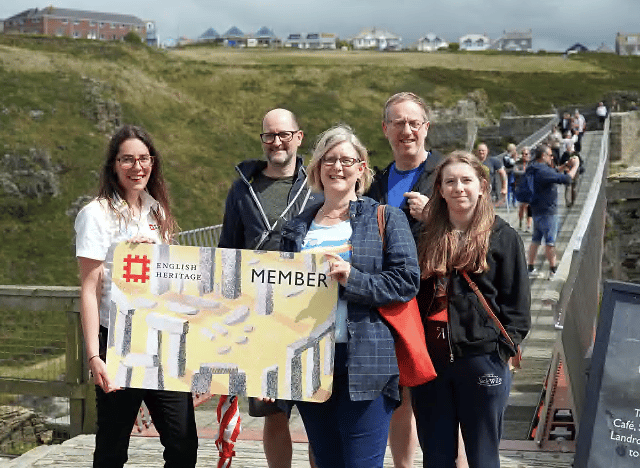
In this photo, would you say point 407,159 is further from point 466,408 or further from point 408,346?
point 466,408

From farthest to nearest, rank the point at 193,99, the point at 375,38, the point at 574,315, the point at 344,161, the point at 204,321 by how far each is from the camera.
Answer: the point at 375,38, the point at 193,99, the point at 574,315, the point at 204,321, the point at 344,161

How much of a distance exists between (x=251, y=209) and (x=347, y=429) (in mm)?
1284

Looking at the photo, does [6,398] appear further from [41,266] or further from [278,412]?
[41,266]

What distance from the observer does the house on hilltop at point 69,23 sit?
130250 millimetres

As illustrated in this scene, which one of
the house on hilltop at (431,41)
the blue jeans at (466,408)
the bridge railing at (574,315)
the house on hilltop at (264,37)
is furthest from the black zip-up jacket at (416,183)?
the house on hilltop at (431,41)

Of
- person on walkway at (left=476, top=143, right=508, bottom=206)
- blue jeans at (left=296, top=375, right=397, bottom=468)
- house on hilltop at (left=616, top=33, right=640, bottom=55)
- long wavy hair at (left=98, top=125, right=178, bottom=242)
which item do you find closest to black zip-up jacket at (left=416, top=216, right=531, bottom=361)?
blue jeans at (left=296, top=375, right=397, bottom=468)

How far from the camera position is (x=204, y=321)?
368 cm

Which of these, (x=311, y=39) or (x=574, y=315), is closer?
(x=574, y=315)

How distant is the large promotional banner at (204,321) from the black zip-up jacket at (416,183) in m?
0.77

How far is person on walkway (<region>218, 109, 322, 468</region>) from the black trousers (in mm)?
362

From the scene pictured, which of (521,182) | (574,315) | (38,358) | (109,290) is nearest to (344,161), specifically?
(109,290)

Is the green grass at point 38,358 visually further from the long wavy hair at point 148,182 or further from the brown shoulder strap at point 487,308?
the brown shoulder strap at point 487,308

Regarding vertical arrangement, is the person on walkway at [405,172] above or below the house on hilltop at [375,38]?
below

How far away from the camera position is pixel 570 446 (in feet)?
16.1
